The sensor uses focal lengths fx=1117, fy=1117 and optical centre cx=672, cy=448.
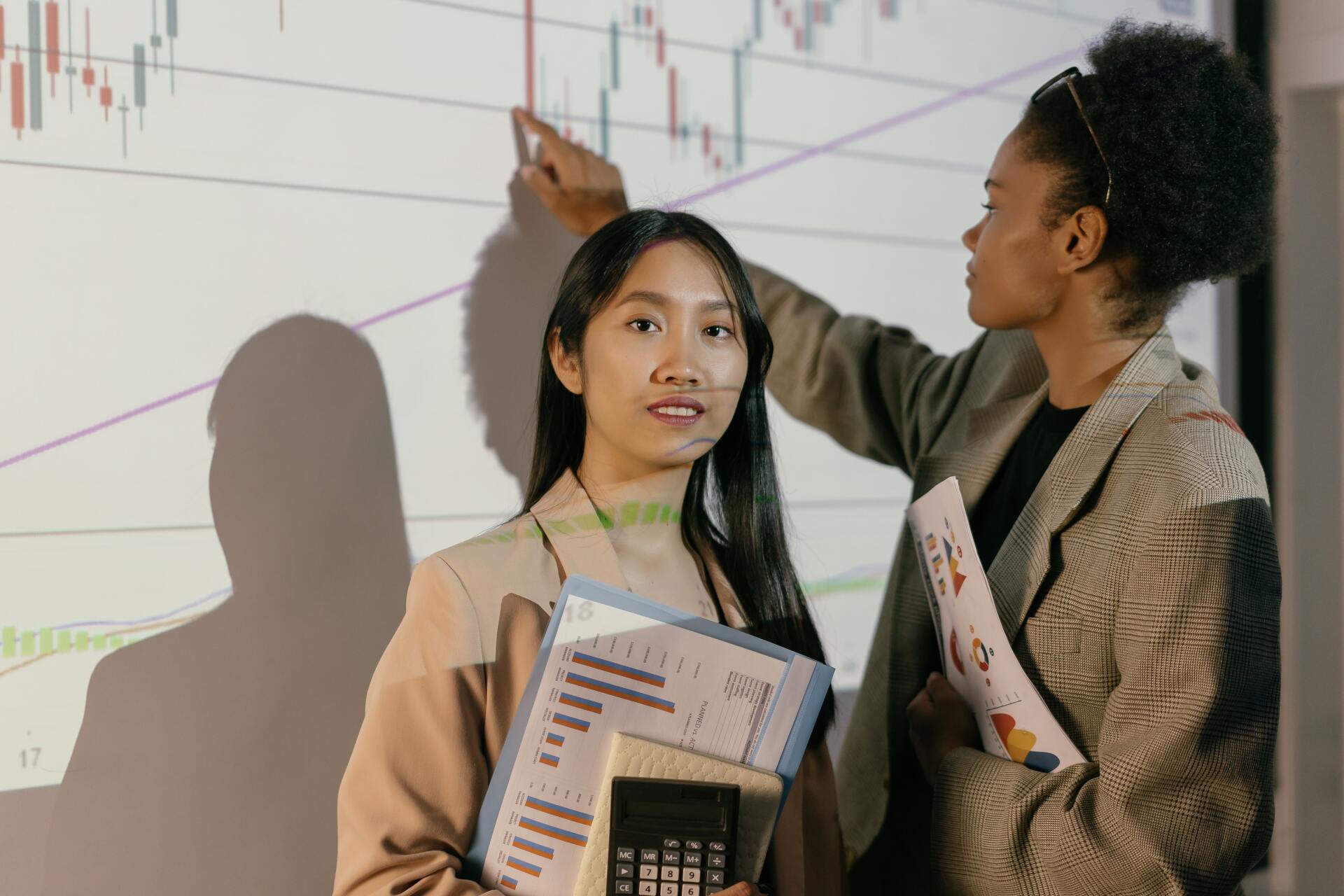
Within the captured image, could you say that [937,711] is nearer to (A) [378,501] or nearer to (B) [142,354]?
(A) [378,501]

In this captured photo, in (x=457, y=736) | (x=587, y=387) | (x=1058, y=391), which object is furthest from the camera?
(x=1058, y=391)

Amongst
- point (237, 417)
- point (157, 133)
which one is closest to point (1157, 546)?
point (237, 417)

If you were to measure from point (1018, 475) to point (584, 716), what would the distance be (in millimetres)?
619

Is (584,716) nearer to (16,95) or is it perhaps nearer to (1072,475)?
(1072,475)

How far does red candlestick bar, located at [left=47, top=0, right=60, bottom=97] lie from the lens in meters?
0.97

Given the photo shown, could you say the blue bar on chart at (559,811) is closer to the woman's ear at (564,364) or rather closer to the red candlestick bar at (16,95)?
the woman's ear at (564,364)

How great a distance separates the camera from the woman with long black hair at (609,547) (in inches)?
34.4

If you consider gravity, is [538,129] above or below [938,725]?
above

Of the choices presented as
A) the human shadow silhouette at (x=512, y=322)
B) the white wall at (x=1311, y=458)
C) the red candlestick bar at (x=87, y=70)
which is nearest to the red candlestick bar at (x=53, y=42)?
the red candlestick bar at (x=87, y=70)

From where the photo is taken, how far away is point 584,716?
0.89 m

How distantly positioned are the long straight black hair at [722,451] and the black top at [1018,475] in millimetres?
278

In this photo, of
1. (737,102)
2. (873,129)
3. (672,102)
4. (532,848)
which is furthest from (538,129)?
(532,848)

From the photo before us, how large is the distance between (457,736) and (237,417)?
397mm

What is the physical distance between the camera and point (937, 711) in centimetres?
117
